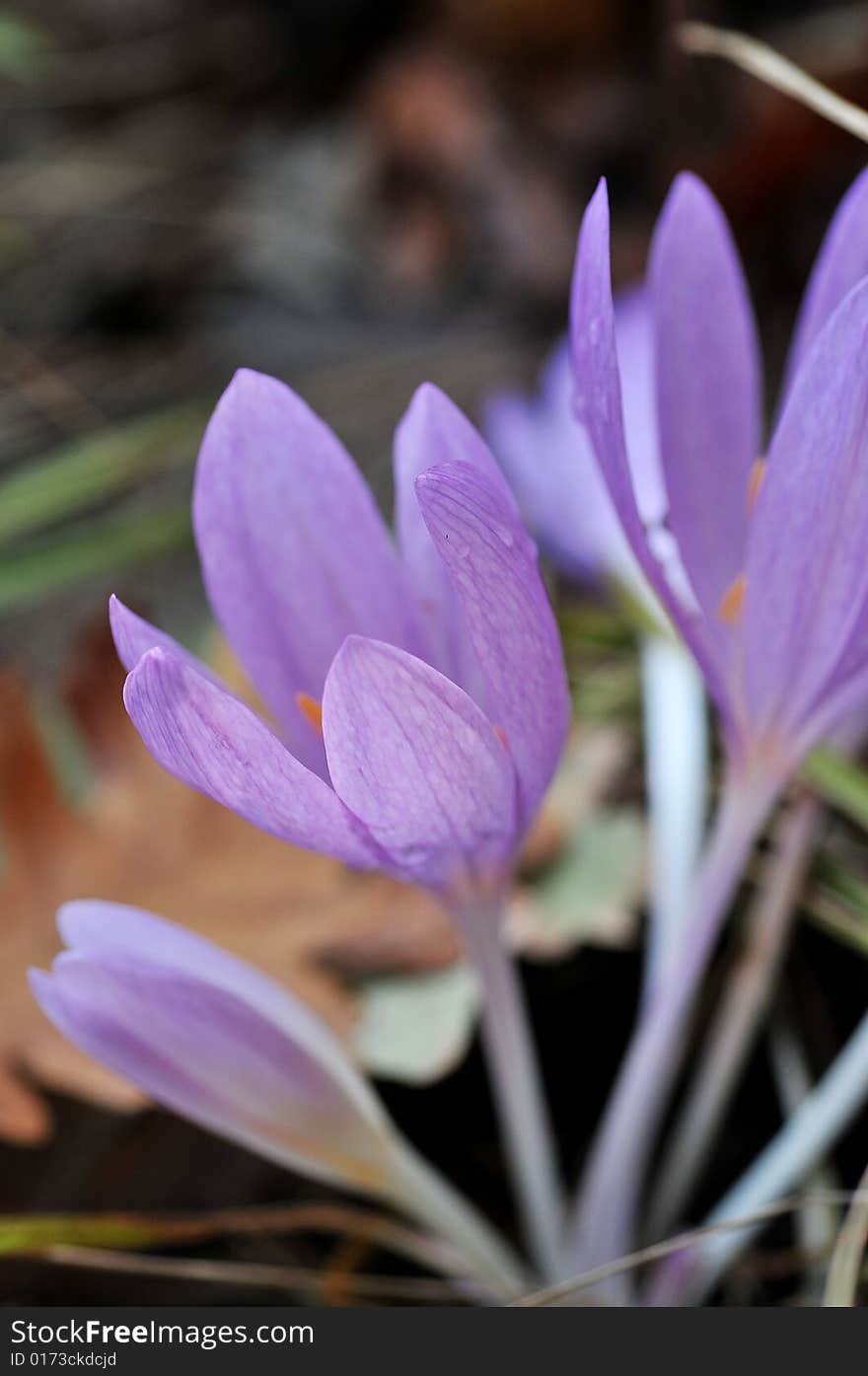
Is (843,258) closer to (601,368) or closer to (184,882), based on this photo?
(601,368)

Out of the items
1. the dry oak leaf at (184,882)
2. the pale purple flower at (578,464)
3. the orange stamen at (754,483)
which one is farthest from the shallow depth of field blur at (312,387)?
the orange stamen at (754,483)

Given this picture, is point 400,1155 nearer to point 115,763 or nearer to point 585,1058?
point 585,1058

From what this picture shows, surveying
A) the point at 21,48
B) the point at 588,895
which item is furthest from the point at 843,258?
the point at 21,48

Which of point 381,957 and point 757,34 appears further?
point 757,34

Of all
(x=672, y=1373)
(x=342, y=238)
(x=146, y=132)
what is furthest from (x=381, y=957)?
(x=146, y=132)

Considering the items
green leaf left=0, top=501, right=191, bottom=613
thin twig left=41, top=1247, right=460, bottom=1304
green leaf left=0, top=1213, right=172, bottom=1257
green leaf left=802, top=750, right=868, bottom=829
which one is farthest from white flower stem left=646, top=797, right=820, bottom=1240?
green leaf left=0, top=501, right=191, bottom=613

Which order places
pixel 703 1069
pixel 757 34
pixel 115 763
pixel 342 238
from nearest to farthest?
pixel 703 1069 < pixel 115 763 < pixel 757 34 < pixel 342 238
